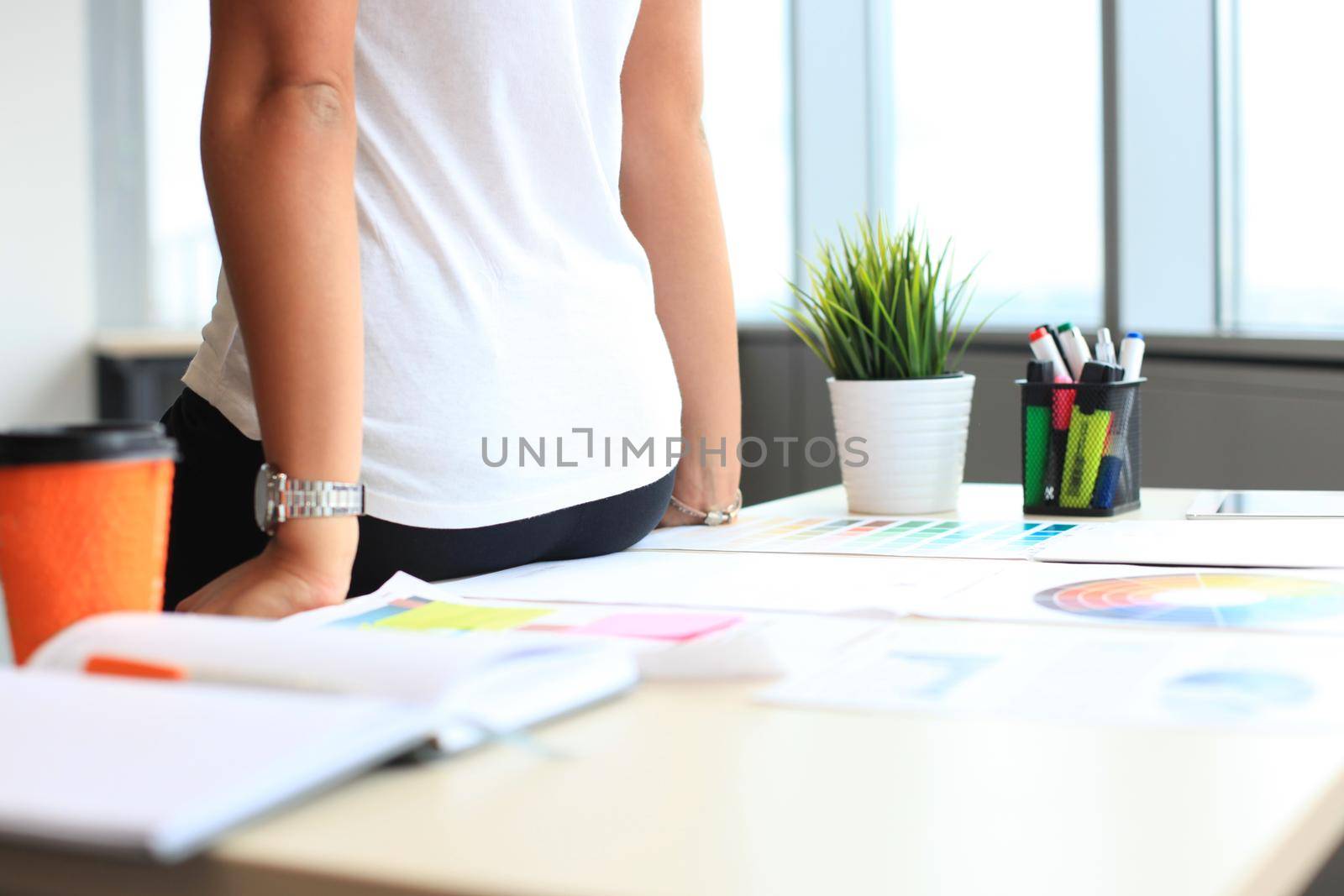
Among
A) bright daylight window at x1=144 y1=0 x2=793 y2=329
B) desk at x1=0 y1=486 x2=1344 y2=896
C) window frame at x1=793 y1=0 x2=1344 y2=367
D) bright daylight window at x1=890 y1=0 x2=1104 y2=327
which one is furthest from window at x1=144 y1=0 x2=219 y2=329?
desk at x1=0 y1=486 x2=1344 y2=896

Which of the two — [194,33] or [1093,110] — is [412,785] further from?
[194,33]

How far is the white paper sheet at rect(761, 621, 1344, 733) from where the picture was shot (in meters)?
0.57

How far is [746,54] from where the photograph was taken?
374cm

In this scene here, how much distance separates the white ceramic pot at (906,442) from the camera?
1.34m

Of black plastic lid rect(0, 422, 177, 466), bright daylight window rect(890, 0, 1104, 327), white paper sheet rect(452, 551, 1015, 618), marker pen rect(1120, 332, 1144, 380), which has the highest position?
bright daylight window rect(890, 0, 1104, 327)

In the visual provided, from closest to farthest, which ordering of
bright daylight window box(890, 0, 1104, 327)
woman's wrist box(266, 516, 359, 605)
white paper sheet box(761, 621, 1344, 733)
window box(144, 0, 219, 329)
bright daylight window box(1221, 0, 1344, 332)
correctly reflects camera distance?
white paper sheet box(761, 621, 1344, 733) → woman's wrist box(266, 516, 359, 605) → bright daylight window box(1221, 0, 1344, 332) → bright daylight window box(890, 0, 1104, 327) → window box(144, 0, 219, 329)

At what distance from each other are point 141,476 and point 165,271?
365 centimetres

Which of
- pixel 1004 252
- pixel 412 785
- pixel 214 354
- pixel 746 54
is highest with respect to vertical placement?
pixel 746 54

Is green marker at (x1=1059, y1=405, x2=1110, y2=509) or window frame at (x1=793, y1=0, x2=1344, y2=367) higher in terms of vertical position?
window frame at (x1=793, y1=0, x2=1344, y2=367)

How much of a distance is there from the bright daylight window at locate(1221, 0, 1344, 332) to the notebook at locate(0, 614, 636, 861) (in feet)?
7.14

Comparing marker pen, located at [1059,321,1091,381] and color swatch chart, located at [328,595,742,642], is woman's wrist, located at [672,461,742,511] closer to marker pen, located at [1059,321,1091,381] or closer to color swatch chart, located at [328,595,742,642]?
marker pen, located at [1059,321,1091,381]

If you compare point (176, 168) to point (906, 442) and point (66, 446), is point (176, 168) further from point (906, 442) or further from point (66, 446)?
point (66, 446)

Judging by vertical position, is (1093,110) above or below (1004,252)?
above

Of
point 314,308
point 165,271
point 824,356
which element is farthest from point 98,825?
point 165,271
